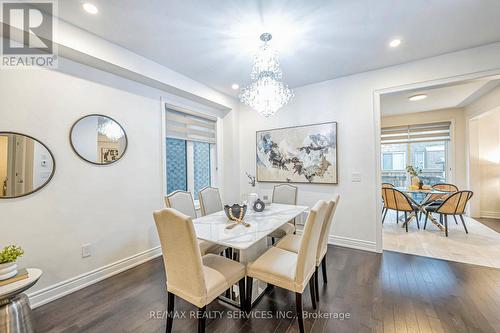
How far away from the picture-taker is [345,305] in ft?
6.23

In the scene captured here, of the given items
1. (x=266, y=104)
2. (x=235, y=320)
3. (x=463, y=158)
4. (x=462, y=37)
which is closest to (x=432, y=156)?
(x=463, y=158)

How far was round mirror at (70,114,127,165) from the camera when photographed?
2.28 meters

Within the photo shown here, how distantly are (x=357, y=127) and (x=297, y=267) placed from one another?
2541 millimetres

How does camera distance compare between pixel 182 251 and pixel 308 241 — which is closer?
pixel 182 251

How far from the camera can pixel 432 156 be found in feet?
17.9

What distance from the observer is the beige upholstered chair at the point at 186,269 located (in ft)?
4.40

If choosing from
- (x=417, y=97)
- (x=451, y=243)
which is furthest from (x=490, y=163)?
(x=451, y=243)

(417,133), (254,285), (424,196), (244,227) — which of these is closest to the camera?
(244,227)

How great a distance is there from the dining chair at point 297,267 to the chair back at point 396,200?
3118mm

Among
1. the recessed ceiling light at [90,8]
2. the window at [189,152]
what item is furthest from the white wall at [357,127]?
the recessed ceiling light at [90,8]

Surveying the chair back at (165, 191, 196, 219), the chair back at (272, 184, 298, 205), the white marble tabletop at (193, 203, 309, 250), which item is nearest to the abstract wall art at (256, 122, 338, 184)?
the chair back at (272, 184, 298, 205)

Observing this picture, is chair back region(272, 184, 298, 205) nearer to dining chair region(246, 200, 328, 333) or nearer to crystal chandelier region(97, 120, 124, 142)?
dining chair region(246, 200, 328, 333)

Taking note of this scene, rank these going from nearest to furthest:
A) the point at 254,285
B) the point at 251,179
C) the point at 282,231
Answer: the point at 254,285 < the point at 282,231 < the point at 251,179

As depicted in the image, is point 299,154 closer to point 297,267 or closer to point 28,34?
point 297,267
